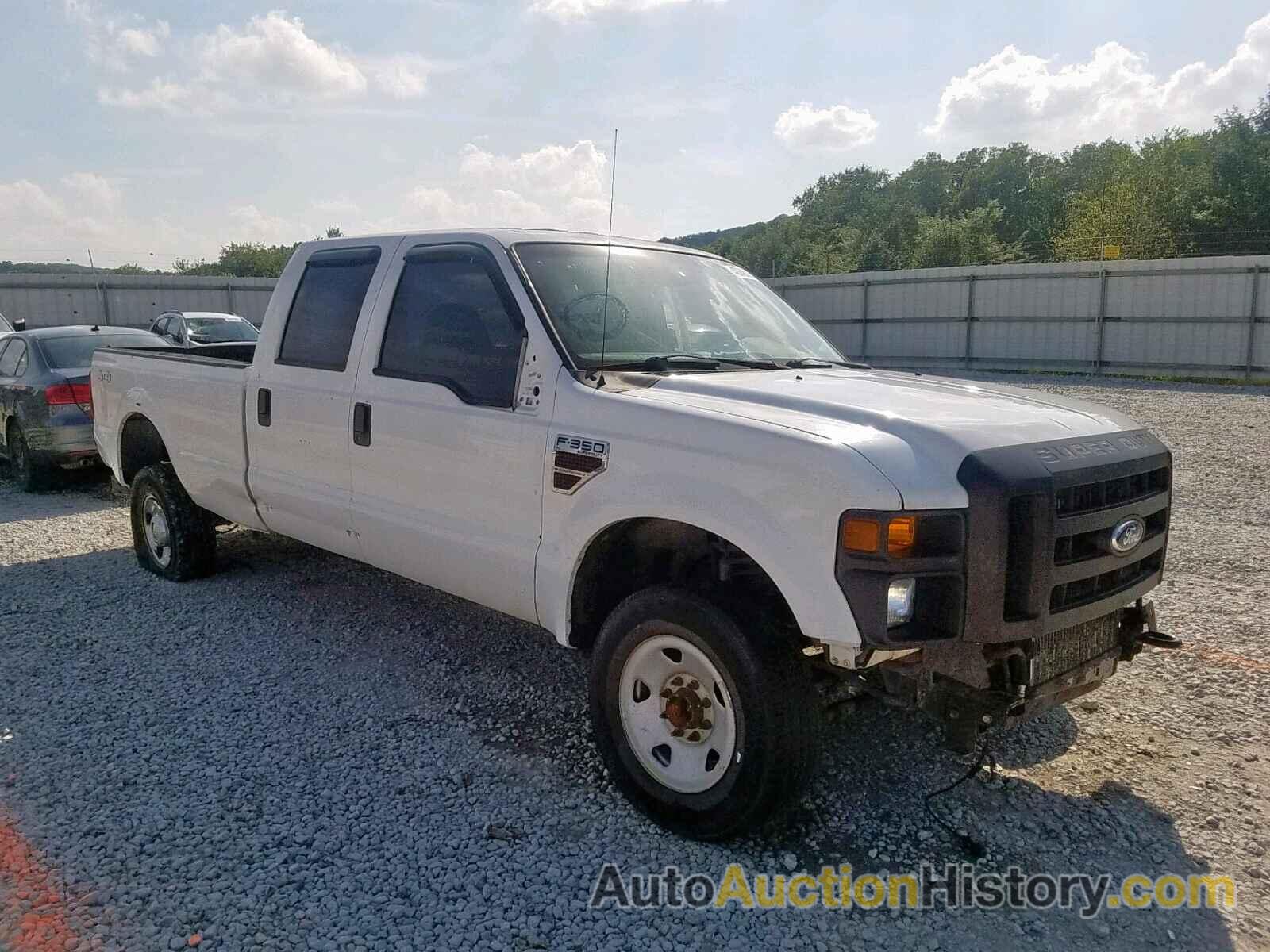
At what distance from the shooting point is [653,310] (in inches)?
163

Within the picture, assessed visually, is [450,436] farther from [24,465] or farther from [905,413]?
[24,465]

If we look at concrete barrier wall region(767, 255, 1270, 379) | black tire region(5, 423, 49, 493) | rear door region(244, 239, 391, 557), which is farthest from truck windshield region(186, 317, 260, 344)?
concrete barrier wall region(767, 255, 1270, 379)

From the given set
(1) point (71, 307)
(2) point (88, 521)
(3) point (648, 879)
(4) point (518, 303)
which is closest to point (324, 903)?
(3) point (648, 879)

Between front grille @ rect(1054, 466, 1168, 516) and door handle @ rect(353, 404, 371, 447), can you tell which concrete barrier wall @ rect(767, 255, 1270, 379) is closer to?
front grille @ rect(1054, 466, 1168, 516)

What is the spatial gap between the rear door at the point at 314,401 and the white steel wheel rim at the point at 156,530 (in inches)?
53.5

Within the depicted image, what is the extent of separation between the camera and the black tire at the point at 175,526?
617 centimetres

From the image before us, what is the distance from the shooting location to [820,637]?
284cm

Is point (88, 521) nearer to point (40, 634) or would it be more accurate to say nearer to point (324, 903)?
point (40, 634)

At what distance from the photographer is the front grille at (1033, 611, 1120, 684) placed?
3105mm

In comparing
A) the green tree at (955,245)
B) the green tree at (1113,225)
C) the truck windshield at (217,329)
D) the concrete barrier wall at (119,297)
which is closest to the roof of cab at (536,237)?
the truck windshield at (217,329)

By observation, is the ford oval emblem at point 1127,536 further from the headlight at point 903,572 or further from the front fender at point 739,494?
the front fender at point 739,494

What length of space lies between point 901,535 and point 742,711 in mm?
776

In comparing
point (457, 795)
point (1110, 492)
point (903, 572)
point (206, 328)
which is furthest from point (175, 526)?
point (206, 328)

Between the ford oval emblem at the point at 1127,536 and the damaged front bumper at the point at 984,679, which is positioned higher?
the ford oval emblem at the point at 1127,536
